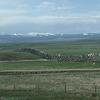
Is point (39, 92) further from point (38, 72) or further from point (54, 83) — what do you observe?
point (38, 72)

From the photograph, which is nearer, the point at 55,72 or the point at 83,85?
the point at 83,85

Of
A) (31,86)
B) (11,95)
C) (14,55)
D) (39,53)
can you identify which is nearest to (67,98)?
(11,95)

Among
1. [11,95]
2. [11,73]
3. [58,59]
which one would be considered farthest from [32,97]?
[58,59]

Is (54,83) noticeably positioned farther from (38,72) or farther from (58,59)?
(58,59)

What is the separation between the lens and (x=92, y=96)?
38906mm

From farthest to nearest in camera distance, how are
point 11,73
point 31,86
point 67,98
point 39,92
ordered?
1. point 11,73
2. point 31,86
3. point 39,92
4. point 67,98

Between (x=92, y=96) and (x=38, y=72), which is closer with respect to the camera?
(x=92, y=96)

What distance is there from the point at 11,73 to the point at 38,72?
463cm

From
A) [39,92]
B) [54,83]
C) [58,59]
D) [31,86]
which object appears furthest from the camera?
[58,59]

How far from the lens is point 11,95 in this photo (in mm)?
39875

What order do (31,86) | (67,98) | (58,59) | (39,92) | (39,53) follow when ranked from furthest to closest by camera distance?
1. (39,53)
2. (58,59)
3. (31,86)
4. (39,92)
5. (67,98)

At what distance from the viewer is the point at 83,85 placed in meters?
47.4

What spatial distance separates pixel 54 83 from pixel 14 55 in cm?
5398

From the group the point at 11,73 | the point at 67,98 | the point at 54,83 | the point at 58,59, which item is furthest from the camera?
the point at 58,59
